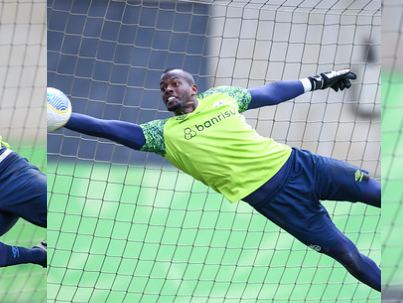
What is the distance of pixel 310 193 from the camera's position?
316 centimetres

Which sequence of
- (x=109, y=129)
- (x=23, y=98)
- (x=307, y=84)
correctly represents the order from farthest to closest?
(x=307, y=84)
(x=23, y=98)
(x=109, y=129)

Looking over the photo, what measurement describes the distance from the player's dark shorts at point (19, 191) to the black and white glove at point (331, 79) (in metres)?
1.46

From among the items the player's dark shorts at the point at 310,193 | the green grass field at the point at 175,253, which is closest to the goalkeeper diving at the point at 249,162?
the player's dark shorts at the point at 310,193

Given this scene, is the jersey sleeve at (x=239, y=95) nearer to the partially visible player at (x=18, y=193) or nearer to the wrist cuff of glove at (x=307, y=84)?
the wrist cuff of glove at (x=307, y=84)

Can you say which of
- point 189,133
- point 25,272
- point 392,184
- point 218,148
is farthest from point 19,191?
point 392,184

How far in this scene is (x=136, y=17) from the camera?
4.74 meters

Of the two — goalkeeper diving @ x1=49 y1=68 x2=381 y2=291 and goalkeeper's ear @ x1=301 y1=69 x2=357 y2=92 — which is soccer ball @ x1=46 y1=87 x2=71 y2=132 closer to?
goalkeeper diving @ x1=49 y1=68 x2=381 y2=291

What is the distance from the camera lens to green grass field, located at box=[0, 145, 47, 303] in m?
3.17

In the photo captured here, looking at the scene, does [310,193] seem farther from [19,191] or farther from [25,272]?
[25,272]

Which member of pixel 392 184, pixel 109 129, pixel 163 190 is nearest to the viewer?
pixel 109 129

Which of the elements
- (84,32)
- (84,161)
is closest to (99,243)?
(84,161)

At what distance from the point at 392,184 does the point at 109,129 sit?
1.82 m

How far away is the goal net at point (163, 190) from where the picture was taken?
3.92 metres

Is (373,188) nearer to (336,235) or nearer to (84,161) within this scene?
(336,235)
